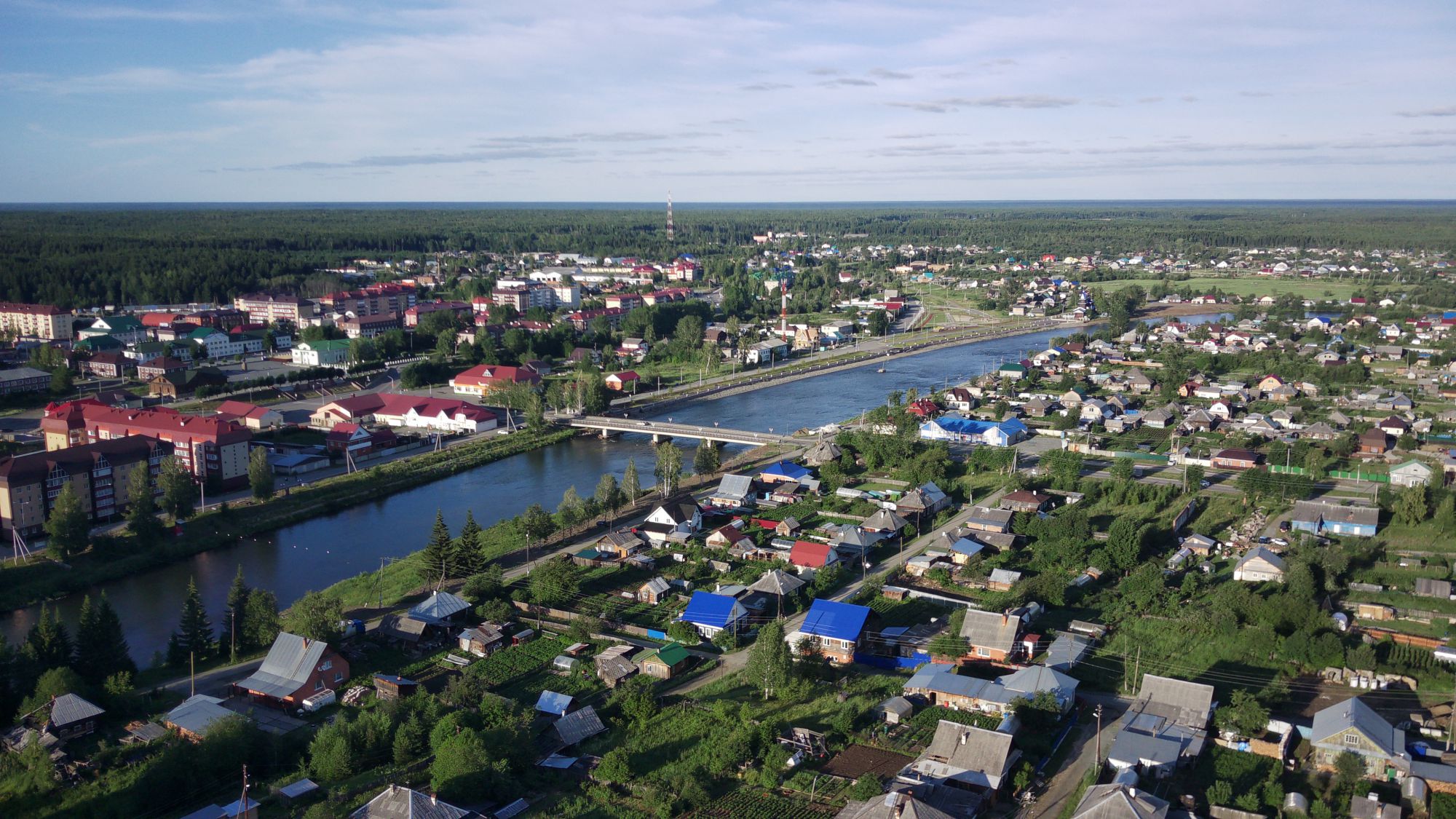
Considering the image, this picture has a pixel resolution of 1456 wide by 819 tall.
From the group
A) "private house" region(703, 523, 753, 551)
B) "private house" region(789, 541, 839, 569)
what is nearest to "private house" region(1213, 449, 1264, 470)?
"private house" region(789, 541, 839, 569)

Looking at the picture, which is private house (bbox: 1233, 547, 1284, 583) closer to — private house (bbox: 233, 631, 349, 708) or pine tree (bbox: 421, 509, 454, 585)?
pine tree (bbox: 421, 509, 454, 585)

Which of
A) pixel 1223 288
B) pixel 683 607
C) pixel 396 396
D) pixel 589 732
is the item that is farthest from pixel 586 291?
pixel 589 732

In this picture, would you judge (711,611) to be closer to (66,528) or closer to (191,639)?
(191,639)

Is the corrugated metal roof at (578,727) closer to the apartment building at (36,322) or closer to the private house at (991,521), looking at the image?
the private house at (991,521)

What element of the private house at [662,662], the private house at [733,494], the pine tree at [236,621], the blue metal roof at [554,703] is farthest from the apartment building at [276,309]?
the blue metal roof at [554,703]

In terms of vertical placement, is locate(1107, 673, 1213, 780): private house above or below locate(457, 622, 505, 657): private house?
above

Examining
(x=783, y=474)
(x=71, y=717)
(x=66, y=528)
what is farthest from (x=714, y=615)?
(x=66, y=528)
